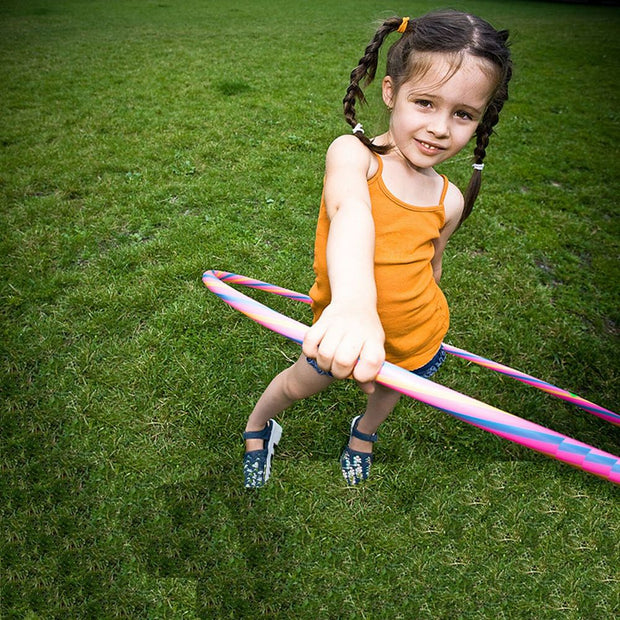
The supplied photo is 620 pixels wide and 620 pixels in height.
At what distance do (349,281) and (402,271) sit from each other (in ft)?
1.95

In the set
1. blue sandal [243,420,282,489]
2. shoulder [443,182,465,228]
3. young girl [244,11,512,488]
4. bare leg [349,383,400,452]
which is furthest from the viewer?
blue sandal [243,420,282,489]

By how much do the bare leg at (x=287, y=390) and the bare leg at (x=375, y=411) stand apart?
24 centimetres

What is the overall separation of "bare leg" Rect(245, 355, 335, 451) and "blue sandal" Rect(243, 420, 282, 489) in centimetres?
3

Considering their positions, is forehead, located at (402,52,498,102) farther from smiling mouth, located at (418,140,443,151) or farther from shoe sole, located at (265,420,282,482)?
shoe sole, located at (265,420,282,482)

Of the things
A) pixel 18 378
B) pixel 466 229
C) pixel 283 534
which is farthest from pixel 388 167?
pixel 466 229

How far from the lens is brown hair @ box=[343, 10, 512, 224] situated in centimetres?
154

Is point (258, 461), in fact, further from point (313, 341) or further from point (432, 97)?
point (432, 97)

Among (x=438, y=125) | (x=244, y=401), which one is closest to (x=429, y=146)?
(x=438, y=125)

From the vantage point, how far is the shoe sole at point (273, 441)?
2500 mm

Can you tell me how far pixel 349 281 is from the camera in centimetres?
121

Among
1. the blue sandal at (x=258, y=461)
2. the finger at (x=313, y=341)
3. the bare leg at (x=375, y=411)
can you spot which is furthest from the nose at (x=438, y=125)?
the blue sandal at (x=258, y=461)

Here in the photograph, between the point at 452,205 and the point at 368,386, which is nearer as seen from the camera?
the point at 368,386

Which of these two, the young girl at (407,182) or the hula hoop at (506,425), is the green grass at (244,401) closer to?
the young girl at (407,182)

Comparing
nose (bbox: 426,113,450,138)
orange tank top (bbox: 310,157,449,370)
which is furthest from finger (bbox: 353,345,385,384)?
nose (bbox: 426,113,450,138)
